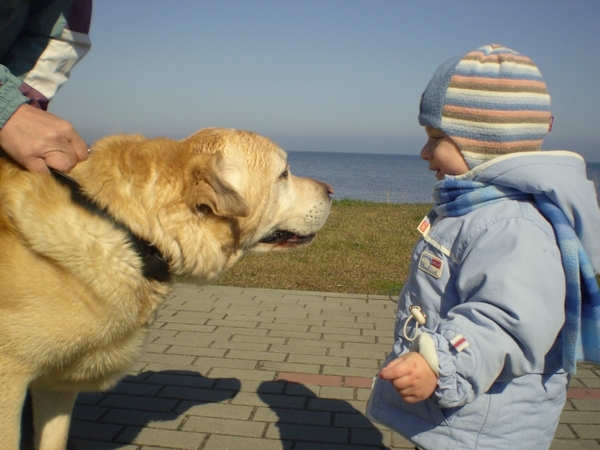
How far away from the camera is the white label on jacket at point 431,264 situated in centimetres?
224

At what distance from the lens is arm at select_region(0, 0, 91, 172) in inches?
95.9

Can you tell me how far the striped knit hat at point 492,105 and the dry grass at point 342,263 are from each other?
4.69 metres

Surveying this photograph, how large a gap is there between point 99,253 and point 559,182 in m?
1.91

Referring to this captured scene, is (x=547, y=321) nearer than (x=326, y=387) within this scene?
Yes

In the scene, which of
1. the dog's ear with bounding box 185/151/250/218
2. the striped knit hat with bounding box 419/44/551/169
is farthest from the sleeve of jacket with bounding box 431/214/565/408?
the dog's ear with bounding box 185/151/250/218

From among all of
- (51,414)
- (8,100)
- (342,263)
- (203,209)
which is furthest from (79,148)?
(342,263)

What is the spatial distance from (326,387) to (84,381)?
6.43ft

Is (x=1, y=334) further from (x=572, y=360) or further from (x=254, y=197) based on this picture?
(x=572, y=360)

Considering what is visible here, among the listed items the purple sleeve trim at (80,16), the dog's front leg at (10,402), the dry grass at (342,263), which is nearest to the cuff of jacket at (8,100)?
the purple sleeve trim at (80,16)

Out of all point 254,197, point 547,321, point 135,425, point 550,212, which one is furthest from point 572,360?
point 135,425

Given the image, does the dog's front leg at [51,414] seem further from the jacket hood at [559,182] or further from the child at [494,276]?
the jacket hood at [559,182]

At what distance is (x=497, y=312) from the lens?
1888 mm

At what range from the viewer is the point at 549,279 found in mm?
1960

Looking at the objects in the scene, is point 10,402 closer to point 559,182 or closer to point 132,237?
point 132,237
